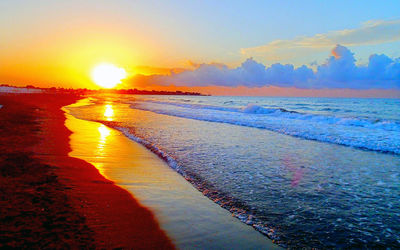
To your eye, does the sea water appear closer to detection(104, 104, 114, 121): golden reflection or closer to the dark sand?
the dark sand

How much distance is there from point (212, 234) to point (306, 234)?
1.61 metres

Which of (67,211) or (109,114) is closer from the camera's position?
(67,211)

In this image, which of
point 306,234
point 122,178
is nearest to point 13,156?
point 122,178

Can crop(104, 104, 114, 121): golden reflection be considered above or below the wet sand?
above

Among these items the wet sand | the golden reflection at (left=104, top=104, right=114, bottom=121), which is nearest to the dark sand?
the wet sand

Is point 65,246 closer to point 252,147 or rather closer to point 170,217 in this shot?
point 170,217

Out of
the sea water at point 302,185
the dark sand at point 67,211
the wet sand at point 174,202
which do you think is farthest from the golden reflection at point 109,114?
the dark sand at point 67,211

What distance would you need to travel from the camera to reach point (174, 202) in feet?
20.1

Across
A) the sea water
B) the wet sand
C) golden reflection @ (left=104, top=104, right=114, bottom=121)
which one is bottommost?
the wet sand

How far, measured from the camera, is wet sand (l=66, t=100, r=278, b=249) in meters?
4.51

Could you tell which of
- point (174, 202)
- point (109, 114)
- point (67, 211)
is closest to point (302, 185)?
point (174, 202)

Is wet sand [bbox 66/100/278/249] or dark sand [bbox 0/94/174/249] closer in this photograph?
dark sand [bbox 0/94/174/249]

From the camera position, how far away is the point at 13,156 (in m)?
8.77

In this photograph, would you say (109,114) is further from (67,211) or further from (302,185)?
(67,211)
